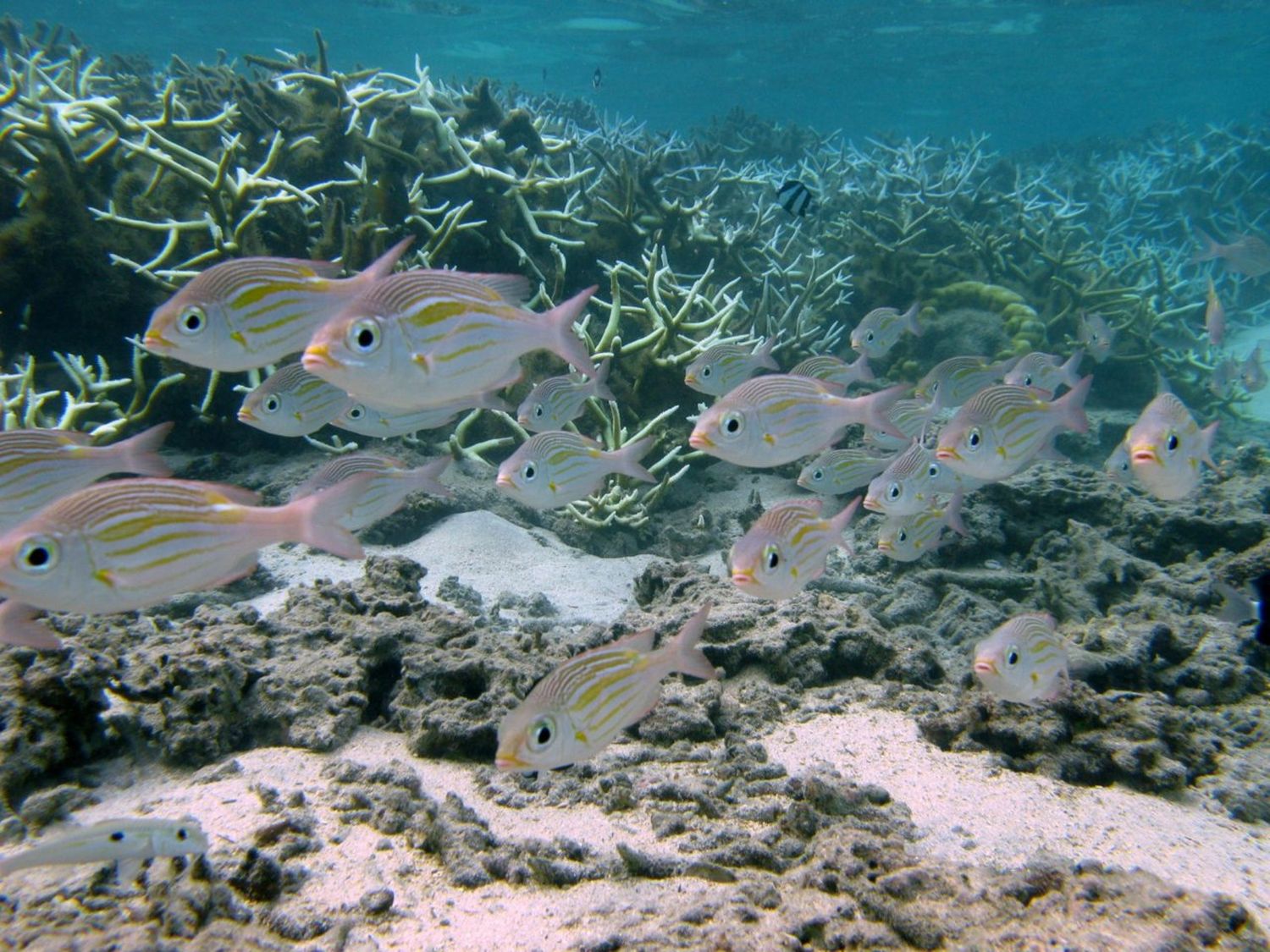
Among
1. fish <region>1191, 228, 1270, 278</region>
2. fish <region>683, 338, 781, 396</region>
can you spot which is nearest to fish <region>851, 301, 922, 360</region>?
fish <region>683, 338, 781, 396</region>

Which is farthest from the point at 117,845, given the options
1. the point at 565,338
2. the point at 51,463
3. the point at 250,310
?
the point at 565,338

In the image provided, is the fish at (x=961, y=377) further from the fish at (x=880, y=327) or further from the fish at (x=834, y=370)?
the fish at (x=880, y=327)

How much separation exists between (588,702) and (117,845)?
110cm

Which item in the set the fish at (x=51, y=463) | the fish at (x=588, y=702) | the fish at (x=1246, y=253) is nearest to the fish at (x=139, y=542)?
the fish at (x=51, y=463)

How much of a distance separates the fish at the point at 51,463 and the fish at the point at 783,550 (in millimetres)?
1980

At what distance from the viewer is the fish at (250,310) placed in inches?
87.8

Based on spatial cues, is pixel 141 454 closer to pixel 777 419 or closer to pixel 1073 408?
pixel 777 419

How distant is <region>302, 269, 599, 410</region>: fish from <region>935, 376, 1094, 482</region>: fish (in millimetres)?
1993

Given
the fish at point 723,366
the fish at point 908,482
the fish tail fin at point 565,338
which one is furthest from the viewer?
the fish at point 723,366

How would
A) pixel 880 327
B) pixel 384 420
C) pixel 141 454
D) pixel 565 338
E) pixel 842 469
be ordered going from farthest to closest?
pixel 880 327, pixel 842 469, pixel 384 420, pixel 565 338, pixel 141 454

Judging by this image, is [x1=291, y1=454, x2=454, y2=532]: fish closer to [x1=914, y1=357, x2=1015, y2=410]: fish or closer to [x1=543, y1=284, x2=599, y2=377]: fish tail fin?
[x1=543, y1=284, x2=599, y2=377]: fish tail fin

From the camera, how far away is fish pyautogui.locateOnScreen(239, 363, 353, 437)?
328cm

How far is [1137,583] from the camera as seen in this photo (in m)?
4.86

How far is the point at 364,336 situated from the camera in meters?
2.01
